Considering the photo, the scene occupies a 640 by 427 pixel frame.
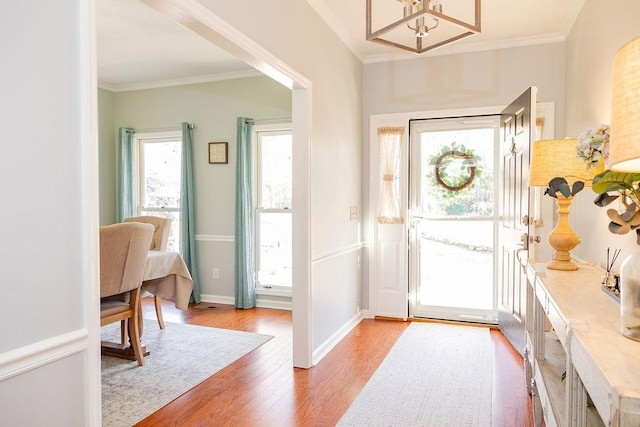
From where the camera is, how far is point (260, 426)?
234 cm

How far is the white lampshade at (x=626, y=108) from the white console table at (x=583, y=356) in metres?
0.46

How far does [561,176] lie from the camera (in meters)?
2.31

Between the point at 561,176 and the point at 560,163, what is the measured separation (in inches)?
2.8

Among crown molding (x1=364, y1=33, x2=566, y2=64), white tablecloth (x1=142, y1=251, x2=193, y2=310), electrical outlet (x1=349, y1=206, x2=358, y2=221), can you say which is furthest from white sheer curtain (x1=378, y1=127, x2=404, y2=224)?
white tablecloth (x1=142, y1=251, x2=193, y2=310)

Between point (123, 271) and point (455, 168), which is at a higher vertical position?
point (455, 168)

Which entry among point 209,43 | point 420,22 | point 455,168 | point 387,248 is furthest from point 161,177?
point 420,22

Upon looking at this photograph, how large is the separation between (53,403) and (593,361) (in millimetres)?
1477

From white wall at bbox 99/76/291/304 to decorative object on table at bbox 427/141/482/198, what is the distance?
5.75 ft

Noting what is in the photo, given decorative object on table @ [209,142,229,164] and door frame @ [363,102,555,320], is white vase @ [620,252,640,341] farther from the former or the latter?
decorative object on table @ [209,142,229,164]

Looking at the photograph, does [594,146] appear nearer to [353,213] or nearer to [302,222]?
[302,222]

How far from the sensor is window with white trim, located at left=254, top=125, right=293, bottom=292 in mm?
4961

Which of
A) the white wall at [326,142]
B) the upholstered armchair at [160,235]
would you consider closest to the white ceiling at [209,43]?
the white wall at [326,142]

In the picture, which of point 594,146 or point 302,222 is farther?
point 302,222

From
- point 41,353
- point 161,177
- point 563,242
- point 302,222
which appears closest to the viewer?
point 41,353
